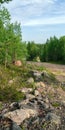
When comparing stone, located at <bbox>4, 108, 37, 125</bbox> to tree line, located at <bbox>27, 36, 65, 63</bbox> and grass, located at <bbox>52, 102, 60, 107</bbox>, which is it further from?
tree line, located at <bbox>27, 36, 65, 63</bbox>

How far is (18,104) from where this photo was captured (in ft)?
54.3

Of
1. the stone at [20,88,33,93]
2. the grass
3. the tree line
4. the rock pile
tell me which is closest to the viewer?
the rock pile

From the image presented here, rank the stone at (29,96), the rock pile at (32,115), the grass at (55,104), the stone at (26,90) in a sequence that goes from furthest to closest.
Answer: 1. the stone at (26,90)
2. the stone at (29,96)
3. the grass at (55,104)
4. the rock pile at (32,115)

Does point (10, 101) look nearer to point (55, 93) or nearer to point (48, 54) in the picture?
point (55, 93)

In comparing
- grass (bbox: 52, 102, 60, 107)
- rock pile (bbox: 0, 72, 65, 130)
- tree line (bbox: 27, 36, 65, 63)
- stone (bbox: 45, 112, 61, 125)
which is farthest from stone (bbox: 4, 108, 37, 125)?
tree line (bbox: 27, 36, 65, 63)

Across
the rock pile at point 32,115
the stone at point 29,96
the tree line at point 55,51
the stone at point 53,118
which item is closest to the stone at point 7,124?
the rock pile at point 32,115

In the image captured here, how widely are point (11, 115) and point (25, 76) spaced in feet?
38.4

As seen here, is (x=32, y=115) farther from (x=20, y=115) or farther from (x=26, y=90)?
(x=26, y=90)

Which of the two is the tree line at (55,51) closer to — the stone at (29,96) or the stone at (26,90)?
the stone at (26,90)

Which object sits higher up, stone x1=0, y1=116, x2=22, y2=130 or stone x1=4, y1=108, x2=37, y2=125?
stone x1=4, y1=108, x2=37, y2=125

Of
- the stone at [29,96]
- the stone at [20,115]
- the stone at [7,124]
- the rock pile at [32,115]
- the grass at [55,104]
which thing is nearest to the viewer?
the stone at [7,124]

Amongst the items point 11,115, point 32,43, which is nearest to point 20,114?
point 11,115

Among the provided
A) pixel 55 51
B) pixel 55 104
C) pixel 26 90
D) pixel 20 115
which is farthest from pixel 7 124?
pixel 55 51

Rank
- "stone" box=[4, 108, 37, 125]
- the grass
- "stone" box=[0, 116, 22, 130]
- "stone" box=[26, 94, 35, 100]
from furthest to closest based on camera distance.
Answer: "stone" box=[26, 94, 35, 100] < the grass < "stone" box=[4, 108, 37, 125] < "stone" box=[0, 116, 22, 130]
